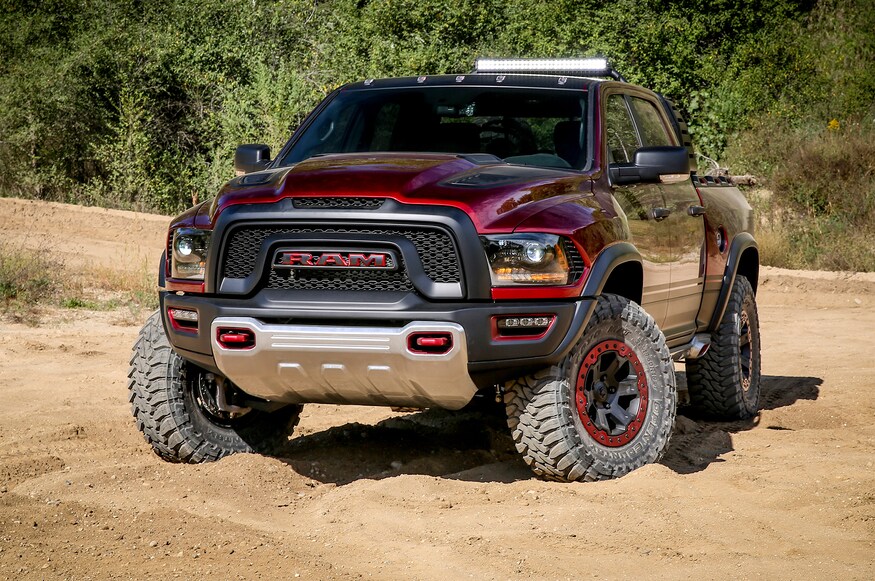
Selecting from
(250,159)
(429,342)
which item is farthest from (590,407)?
(250,159)

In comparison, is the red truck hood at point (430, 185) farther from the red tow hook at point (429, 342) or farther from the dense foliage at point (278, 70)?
the dense foliage at point (278, 70)

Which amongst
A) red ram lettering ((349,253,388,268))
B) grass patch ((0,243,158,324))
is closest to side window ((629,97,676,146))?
red ram lettering ((349,253,388,268))

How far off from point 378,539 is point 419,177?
58.1 inches

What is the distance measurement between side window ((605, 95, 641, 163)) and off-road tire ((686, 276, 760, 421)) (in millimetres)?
1561

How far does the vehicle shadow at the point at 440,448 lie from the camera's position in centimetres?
567

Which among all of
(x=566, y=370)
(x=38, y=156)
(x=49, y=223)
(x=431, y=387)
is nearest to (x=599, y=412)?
(x=566, y=370)

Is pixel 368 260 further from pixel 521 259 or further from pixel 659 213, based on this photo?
pixel 659 213

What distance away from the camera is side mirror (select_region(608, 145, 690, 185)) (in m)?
5.70

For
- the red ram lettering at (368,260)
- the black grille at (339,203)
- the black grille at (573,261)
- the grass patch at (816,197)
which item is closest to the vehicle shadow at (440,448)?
the black grille at (573,261)

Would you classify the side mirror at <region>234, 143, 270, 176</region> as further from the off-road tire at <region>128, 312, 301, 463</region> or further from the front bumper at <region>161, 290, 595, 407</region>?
the front bumper at <region>161, 290, 595, 407</region>

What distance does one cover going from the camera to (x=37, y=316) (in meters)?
11.1

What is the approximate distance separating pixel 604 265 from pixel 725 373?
8.85 feet

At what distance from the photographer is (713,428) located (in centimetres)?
739

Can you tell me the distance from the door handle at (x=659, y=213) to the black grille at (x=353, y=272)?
1.69 metres
